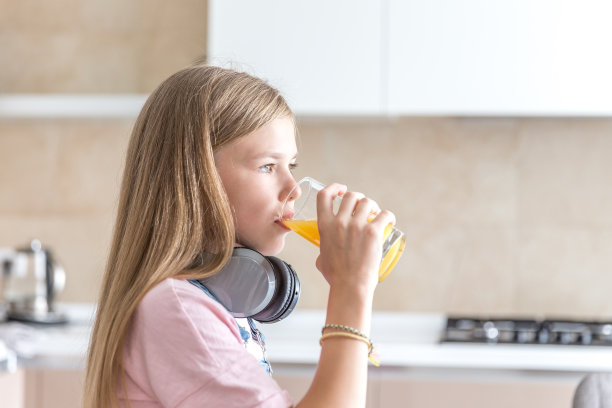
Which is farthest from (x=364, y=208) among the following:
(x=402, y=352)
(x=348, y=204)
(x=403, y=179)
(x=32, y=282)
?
(x=32, y=282)

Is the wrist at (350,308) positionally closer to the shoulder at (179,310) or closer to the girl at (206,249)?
the girl at (206,249)

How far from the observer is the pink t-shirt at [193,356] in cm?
83

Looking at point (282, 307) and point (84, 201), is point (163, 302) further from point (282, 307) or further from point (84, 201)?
point (84, 201)

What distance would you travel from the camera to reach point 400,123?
9.32 feet

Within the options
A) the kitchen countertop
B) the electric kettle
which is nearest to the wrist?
the kitchen countertop

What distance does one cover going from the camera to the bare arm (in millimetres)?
853

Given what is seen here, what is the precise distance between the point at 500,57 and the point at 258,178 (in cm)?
159

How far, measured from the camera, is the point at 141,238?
3.08 ft

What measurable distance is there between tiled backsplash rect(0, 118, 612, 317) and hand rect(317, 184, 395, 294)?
1782mm

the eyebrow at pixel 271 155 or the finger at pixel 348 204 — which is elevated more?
the eyebrow at pixel 271 155

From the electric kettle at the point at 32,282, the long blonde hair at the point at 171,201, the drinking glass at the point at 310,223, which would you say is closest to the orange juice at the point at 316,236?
the drinking glass at the point at 310,223

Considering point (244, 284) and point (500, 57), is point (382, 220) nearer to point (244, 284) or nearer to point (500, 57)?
point (244, 284)

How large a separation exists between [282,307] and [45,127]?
2200 millimetres


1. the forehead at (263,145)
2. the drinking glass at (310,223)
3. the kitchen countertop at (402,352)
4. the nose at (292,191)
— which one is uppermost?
the forehead at (263,145)
